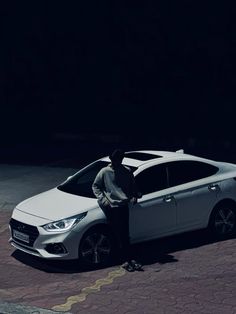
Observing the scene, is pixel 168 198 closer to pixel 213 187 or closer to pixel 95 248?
pixel 213 187

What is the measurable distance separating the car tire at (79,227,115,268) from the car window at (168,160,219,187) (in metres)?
1.43

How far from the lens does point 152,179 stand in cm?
1035

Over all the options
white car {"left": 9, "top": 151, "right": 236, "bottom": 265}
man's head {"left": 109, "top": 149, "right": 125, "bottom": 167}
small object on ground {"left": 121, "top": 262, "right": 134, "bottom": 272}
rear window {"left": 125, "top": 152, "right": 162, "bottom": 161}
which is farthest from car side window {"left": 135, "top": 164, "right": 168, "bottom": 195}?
small object on ground {"left": 121, "top": 262, "right": 134, "bottom": 272}

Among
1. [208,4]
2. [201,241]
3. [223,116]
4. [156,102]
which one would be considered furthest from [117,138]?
[201,241]

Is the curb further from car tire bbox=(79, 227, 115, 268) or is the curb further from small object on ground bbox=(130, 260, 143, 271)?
small object on ground bbox=(130, 260, 143, 271)

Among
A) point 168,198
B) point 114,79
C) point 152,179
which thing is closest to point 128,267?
point 168,198

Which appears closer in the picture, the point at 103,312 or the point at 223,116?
the point at 103,312

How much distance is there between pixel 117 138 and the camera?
2069 centimetres

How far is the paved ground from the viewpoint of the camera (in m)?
8.21

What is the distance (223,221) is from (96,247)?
2.40 m

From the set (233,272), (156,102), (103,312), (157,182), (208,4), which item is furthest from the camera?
(156,102)

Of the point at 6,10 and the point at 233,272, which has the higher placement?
the point at 6,10

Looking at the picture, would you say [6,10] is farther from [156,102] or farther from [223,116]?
[223,116]

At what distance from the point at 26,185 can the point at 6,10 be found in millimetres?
8232
